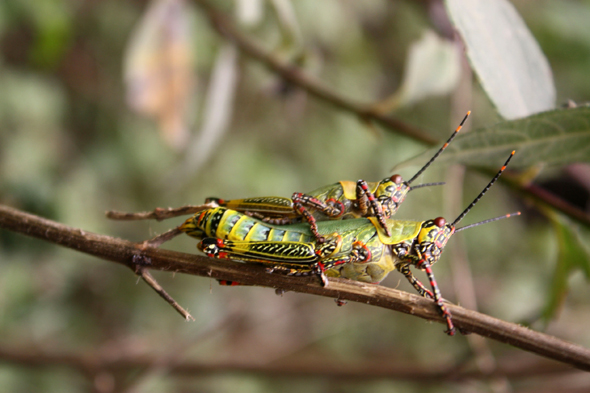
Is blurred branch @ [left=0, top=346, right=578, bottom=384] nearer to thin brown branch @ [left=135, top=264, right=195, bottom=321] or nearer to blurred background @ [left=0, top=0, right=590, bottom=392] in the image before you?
blurred background @ [left=0, top=0, right=590, bottom=392]

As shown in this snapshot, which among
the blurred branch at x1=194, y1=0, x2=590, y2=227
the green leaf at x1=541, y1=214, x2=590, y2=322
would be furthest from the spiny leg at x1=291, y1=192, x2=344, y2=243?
the green leaf at x1=541, y1=214, x2=590, y2=322

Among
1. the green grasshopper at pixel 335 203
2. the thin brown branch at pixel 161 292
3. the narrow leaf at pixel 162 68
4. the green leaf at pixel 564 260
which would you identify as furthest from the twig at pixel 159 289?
the narrow leaf at pixel 162 68

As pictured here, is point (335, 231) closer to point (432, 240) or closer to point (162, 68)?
point (432, 240)

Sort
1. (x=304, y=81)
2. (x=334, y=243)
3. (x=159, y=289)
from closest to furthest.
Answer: (x=159, y=289) < (x=334, y=243) < (x=304, y=81)

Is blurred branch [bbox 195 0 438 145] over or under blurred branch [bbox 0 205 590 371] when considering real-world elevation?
over

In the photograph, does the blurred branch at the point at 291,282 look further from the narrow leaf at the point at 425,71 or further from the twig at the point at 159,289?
the narrow leaf at the point at 425,71

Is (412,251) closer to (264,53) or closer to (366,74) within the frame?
(264,53)

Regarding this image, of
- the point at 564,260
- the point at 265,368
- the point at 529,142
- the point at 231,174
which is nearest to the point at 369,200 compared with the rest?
the point at 529,142
